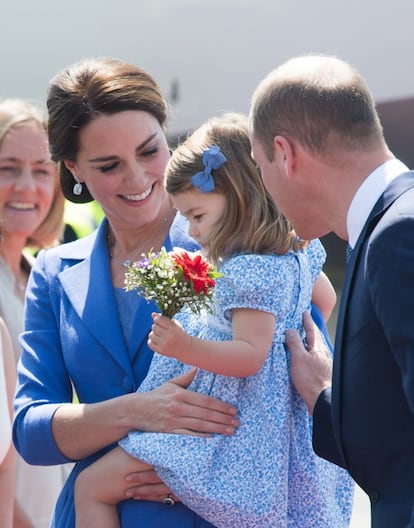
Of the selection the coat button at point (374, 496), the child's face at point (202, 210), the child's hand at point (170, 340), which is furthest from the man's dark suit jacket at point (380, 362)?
the child's face at point (202, 210)

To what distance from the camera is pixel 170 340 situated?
2717mm

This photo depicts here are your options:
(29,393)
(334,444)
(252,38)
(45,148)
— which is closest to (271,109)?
(334,444)

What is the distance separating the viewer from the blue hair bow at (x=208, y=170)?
115 inches

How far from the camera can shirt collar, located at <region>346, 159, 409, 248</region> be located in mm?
2160

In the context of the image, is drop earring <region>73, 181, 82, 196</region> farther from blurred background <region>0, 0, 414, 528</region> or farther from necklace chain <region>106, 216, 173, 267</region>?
blurred background <region>0, 0, 414, 528</region>

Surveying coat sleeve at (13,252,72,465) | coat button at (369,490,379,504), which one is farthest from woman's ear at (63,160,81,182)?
coat button at (369,490,379,504)

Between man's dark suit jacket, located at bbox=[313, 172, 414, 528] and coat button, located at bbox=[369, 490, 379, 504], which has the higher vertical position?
man's dark suit jacket, located at bbox=[313, 172, 414, 528]

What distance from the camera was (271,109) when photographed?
2262 mm

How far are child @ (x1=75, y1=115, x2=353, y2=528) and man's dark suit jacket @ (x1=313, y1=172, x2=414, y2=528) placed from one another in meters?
0.57

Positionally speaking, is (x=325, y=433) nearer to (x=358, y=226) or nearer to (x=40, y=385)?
(x=358, y=226)

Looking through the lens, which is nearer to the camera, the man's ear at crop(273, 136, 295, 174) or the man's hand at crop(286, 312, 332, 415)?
the man's ear at crop(273, 136, 295, 174)

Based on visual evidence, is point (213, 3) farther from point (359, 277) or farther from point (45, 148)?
point (359, 277)

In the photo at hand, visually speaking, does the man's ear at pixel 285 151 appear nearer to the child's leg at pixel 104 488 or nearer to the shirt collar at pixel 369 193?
the shirt collar at pixel 369 193

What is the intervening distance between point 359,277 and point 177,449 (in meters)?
0.85
